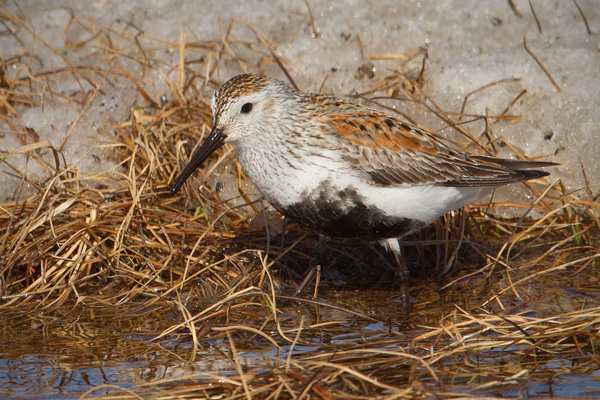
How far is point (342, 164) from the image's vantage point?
379cm

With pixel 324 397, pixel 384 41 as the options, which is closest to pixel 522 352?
pixel 324 397

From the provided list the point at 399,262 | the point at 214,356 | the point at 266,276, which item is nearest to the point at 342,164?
the point at 399,262

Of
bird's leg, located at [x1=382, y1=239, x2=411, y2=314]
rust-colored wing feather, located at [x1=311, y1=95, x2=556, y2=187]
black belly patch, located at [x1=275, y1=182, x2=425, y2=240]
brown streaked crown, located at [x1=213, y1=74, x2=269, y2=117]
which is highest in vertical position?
brown streaked crown, located at [x1=213, y1=74, x2=269, y2=117]

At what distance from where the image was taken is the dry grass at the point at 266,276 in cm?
304

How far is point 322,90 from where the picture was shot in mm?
5656

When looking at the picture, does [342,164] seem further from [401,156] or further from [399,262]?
[399,262]

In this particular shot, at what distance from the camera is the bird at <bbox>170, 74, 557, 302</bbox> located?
12.4ft

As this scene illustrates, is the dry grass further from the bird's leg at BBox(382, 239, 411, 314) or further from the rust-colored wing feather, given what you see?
Answer: the rust-colored wing feather

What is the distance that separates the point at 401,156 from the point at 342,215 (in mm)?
520

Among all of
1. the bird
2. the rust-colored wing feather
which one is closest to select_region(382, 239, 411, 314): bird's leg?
the bird

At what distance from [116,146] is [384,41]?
2.42m

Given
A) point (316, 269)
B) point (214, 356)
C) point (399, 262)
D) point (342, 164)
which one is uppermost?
point (342, 164)

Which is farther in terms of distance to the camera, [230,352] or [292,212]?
[292,212]

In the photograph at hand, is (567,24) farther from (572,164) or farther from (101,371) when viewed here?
(101,371)
